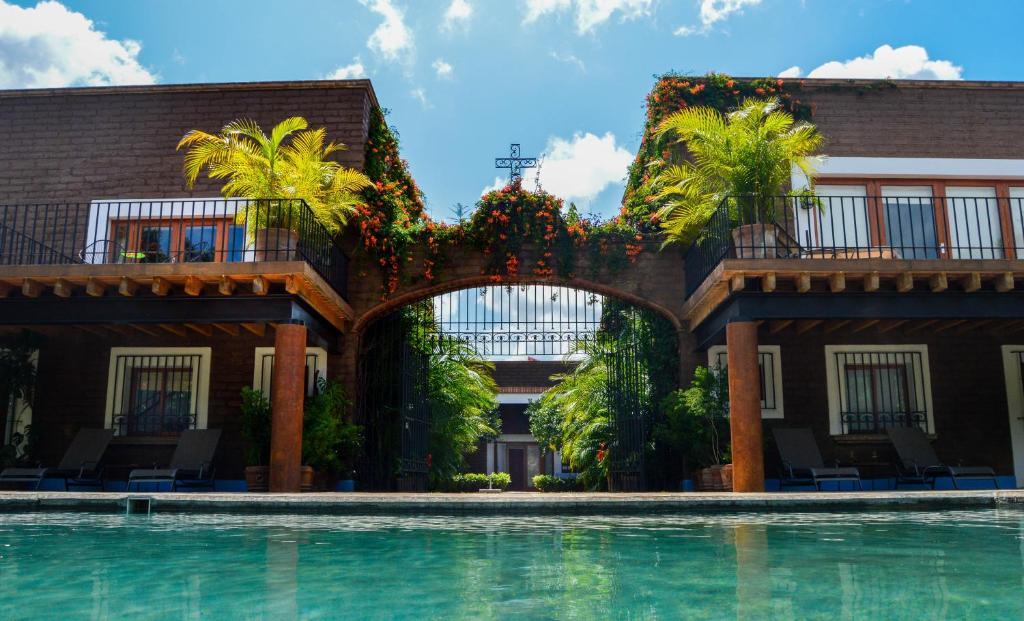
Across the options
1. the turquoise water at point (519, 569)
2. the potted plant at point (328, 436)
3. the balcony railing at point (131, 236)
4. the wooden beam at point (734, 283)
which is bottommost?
the turquoise water at point (519, 569)

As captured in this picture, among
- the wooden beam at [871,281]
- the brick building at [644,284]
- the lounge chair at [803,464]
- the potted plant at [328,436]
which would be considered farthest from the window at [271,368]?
the wooden beam at [871,281]

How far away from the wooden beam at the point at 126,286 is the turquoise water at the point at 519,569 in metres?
4.46

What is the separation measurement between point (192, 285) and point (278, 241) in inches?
39.5

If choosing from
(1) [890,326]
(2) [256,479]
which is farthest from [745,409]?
(2) [256,479]

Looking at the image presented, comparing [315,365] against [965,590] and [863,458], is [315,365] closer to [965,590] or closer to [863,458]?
[863,458]

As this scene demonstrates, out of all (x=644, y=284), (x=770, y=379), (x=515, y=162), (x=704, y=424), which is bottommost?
(x=704, y=424)

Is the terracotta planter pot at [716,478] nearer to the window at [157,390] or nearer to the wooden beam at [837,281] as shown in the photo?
the wooden beam at [837,281]

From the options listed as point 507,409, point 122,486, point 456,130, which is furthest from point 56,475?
point 507,409

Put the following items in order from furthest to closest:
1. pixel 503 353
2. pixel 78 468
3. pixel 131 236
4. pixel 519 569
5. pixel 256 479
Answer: pixel 503 353
pixel 131 236
pixel 78 468
pixel 256 479
pixel 519 569

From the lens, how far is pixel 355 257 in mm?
11672

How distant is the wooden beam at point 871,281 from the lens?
927cm

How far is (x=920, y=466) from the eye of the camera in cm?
1077

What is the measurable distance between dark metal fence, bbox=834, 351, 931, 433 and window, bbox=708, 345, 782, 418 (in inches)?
32.0

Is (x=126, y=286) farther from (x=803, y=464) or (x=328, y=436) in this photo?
(x=803, y=464)
